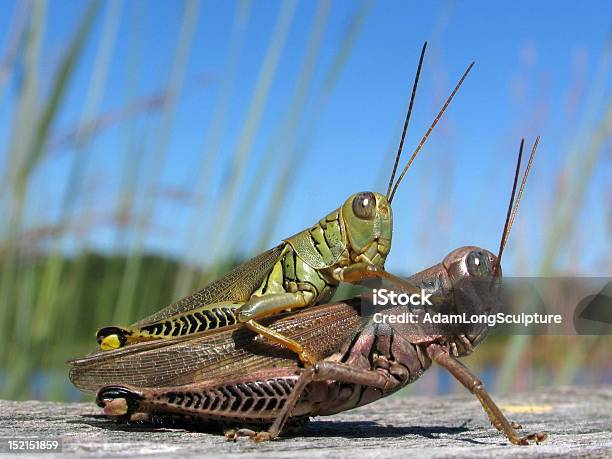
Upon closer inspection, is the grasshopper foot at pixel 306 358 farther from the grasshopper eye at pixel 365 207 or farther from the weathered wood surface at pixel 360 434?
the grasshopper eye at pixel 365 207

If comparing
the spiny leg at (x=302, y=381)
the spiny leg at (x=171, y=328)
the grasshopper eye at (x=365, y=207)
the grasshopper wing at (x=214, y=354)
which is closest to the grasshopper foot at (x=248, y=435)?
the spiny leg at (x=302, y=381)

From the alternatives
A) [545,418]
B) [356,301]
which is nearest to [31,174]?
[356,301]

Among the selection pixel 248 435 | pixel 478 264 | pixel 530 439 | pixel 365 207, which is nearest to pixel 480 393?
pixel 530 439

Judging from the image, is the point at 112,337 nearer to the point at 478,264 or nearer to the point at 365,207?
the point at 365,207

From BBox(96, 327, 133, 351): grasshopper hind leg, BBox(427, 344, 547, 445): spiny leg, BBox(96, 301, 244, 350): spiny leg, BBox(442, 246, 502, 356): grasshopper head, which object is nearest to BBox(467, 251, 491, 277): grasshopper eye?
BBox(442, 246, 502, 356): grasshopper head

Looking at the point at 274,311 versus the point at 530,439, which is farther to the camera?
the point at 274,311

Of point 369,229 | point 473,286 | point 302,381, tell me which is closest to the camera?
point 302,381

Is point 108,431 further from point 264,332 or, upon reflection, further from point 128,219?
point 128,219

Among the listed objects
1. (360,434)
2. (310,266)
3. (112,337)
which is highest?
(310,266)
